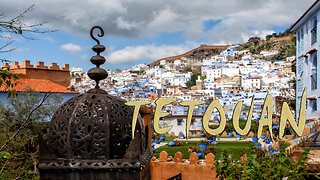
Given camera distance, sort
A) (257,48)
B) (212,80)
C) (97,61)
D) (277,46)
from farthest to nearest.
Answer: (257,48) → (277,46) → (212,80) → (97,61)

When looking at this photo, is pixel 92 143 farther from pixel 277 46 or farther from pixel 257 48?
pixel 257 48

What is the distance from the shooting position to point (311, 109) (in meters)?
16.4

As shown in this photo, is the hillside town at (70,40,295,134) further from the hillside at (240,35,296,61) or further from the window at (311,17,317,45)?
the window at (311,17,317,45)

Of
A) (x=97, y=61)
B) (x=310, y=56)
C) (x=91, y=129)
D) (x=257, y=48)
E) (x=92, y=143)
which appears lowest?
(x=92, y=143)

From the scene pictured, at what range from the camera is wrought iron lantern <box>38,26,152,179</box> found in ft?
7.64

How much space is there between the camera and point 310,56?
16750 millimetres

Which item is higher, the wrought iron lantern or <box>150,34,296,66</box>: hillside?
→ <box>150,34,296,66</box>: hillside

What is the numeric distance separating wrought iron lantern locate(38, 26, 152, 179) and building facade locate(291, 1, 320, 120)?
14217 mm

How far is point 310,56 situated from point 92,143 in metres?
17.6

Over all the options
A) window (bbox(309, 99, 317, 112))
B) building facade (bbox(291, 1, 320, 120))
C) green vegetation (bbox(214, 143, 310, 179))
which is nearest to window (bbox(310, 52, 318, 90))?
building facade (bbox(291, 1, 320, 120))

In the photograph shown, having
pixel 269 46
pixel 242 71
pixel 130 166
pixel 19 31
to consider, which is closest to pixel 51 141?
pixel 130 166

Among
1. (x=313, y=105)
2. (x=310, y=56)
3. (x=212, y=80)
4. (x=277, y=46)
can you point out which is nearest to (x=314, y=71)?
(x=310, y=56)

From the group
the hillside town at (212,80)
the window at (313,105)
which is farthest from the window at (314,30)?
the hillside town at (212,80)

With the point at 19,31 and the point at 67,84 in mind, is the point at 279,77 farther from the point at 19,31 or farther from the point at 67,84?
the point at 19,31
